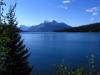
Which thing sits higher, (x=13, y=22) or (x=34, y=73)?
(x=13, y=22)

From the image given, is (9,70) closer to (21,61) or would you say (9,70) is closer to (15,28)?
(21,61)

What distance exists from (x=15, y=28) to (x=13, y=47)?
196 cm

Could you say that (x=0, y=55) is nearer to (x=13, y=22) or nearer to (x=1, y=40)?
(x=1, y=40)

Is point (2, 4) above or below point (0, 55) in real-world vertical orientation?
above

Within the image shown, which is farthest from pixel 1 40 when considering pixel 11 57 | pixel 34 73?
pixel 34 73

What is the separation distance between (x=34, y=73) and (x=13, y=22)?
18114 millimetres

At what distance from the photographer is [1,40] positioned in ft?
48.9

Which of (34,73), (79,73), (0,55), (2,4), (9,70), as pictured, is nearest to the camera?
(79,73)

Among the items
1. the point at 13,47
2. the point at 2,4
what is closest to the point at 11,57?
the point at 13,47

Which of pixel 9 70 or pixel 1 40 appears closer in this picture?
pixel 1 40

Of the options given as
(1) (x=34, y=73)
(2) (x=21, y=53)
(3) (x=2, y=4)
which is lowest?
(1) (x=34, y=73)

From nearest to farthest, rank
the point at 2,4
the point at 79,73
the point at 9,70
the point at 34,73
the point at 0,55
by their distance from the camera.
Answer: the point at 79,73
the point at 2,4
the point at 0,55
the point at 9,70
the point at 34,73

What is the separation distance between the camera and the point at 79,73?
1077cm

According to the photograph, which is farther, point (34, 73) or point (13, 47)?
point (34, 73)
